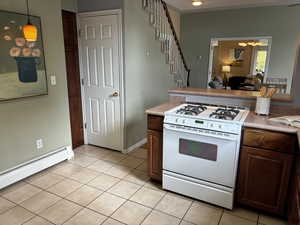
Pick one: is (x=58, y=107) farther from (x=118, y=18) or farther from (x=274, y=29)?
(x=274, y=29)

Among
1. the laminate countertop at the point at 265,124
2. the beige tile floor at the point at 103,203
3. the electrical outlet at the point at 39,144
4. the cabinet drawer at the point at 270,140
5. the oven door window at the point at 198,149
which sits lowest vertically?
the beige tile floor at the point at 103,203

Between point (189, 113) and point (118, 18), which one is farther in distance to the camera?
point (118, 18)

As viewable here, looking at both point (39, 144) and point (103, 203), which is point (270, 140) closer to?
point (103, 203)

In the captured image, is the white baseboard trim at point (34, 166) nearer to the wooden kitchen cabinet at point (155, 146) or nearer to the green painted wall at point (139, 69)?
the green painted wall at point (139, 69)

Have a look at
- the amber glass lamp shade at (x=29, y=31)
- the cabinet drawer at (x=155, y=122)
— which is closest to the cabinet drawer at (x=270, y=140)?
the cabinet drawer at (x=155, y=122)

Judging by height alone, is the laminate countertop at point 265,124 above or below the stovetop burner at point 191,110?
below

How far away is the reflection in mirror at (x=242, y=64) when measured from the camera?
19.5 ft

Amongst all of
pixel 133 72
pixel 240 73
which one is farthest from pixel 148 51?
pixel 240 73

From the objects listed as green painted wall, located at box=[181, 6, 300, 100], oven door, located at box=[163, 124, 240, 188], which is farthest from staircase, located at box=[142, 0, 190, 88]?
oven door, located at box=[163, 124, 240, 188]

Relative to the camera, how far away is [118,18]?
10.2ft

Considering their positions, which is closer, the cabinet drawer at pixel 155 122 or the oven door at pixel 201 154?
the oven door at pixel 201 154

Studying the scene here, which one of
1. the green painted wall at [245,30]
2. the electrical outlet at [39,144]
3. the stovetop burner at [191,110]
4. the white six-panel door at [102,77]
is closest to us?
the stovetop burner at [191,110]

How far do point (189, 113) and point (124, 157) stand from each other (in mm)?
1549

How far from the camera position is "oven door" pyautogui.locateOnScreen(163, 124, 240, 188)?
2.04m
